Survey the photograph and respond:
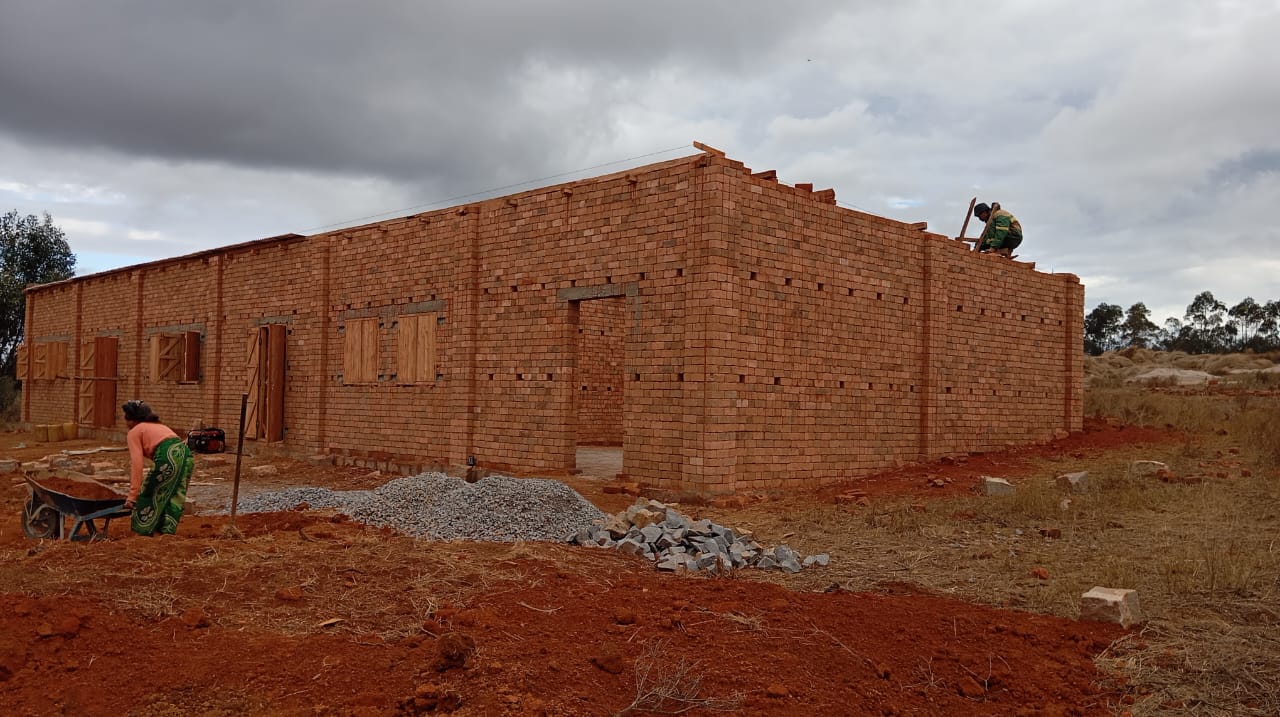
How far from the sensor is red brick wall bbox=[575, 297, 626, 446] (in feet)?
58.7

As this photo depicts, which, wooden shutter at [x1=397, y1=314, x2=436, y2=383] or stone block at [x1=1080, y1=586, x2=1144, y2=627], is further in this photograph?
wooden shutter at [x1=397, y1=314, x2=436, y2=383]

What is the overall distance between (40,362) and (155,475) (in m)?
22.3

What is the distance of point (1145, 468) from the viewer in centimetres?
1124

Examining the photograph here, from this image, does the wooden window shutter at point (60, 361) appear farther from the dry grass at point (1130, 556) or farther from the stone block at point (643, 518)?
the dry grass at point (1130, 556)

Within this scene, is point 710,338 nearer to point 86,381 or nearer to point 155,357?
point 155,357

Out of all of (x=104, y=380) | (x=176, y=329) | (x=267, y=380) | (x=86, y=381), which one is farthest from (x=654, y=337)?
(x=86, y=381)

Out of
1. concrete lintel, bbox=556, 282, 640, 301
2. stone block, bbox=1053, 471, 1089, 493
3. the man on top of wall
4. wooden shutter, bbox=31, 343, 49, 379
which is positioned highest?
the man on top of wall

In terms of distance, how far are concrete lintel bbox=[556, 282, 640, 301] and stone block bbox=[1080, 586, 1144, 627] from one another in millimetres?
6617

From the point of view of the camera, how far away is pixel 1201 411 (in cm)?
1909

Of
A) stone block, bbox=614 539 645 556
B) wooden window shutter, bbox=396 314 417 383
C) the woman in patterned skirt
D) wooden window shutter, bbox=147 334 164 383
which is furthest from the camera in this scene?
wooden window shutter, bbox=147 334 164 383

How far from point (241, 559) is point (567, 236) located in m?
6.44

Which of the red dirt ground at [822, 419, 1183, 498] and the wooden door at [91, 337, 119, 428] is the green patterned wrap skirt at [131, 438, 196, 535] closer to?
the red dirt ground at [822, 419, 1183, 498]

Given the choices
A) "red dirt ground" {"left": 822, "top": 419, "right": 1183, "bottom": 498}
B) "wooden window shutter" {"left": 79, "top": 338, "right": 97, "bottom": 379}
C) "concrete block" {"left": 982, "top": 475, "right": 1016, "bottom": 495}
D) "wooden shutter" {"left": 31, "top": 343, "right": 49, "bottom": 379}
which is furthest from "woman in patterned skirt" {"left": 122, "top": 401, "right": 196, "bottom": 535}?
"wooden shutter" {"left": 31, "top": 343, "right": 49, "bottom": 379}

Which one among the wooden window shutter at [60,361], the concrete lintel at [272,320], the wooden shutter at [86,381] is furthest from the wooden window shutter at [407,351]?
the wooden window shutter at [60,361]
